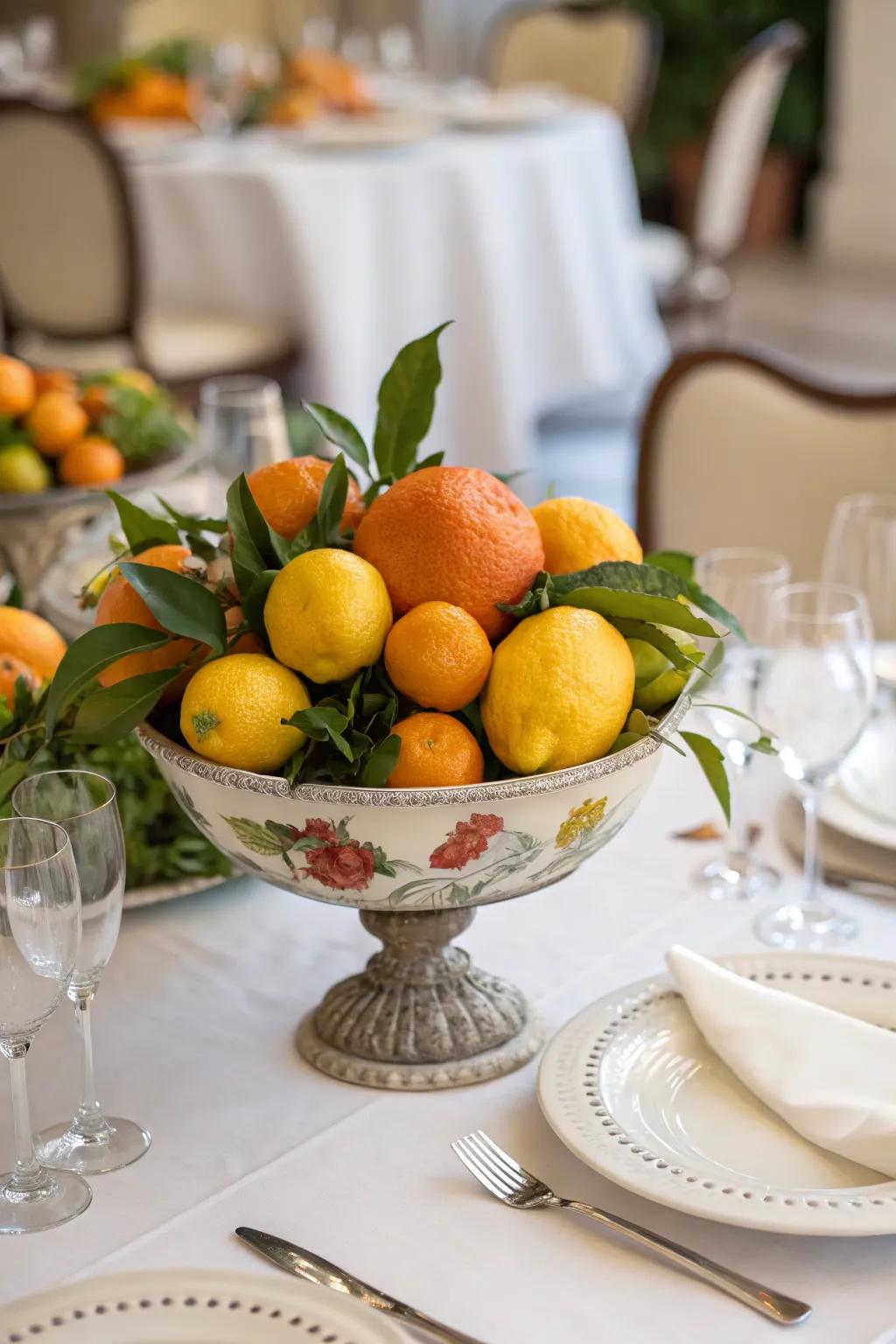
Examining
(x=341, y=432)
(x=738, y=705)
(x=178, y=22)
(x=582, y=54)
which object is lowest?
(x=738, y=705)

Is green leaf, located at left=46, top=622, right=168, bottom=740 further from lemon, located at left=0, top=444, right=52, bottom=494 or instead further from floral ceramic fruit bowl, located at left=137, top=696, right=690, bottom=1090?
lemon, located at left=0, top=444, right=52, bottom=494

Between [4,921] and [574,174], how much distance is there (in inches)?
117

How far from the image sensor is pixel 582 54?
4.58 m

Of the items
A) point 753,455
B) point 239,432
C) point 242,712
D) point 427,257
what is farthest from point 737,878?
point 427,257

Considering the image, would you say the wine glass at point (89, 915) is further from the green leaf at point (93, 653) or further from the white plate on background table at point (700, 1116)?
the white plate on background table at point (700, 1116)

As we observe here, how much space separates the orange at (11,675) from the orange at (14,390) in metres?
0.61

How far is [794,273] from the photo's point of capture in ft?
20.9

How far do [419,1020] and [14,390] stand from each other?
2.94 ft

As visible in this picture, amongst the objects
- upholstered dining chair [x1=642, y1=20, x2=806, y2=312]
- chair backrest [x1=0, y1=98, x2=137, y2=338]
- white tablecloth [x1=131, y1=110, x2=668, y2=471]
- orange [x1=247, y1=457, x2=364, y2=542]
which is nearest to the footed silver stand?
orange [x1=247, y1=457, x2=364, y2=542]

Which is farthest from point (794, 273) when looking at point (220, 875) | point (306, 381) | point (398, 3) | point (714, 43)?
point (220, 875)

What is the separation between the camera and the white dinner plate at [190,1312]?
1.97ft

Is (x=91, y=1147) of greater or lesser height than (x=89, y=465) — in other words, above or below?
below

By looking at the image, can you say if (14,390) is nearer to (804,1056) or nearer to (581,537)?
(581,537)

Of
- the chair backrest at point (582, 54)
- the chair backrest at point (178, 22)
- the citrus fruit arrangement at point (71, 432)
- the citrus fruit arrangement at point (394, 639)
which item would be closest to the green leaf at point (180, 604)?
the citrus fruit arrangement at point (394, 639)
